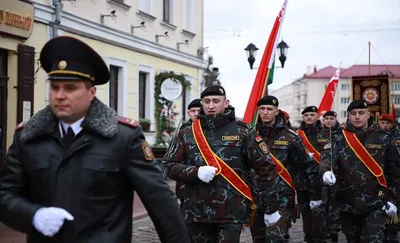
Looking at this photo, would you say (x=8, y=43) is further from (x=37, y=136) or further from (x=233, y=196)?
(x=37, y=136)

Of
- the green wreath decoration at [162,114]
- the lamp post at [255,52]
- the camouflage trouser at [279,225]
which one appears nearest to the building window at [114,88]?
the green wreath decoration at [162,114]

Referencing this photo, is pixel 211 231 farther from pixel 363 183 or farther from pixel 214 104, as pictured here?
pixel 363 183

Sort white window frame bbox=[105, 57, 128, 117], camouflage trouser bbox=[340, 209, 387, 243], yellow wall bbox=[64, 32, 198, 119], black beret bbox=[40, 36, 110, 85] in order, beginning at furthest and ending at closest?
1. white window frame bbox=[105, 57, 128, 117]
2. yellow wall bbox=[64, 32, 198, 119]
3. camouflage trouser bbox=[340, 209, 387, 243]
4. black beret bbox=[40, 36, 110, 85]

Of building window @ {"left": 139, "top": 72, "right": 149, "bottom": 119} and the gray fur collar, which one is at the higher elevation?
building window @ {"left": 139, "top": 72, "right": 149, "bottom": 119}

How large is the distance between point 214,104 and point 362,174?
2.12 m

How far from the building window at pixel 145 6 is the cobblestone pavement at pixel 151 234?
9455 millimetres

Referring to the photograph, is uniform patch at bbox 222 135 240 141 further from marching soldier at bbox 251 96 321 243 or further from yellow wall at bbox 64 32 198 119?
yellow wall at bbox 64 32 198 119

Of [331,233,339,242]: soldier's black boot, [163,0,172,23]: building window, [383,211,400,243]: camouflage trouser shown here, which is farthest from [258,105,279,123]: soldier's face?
[163,0,172,23]: building window

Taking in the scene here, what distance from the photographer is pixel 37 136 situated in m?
3.23

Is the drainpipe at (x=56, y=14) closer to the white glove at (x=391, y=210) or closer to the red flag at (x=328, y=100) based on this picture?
the red flag at (x=328, y=100)

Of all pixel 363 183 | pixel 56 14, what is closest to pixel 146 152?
pixel 363 183

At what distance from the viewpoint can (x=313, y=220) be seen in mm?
9812

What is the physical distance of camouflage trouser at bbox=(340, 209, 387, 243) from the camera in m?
7.37

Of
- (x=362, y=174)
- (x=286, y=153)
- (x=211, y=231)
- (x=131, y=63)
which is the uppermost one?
(x=131, y=63)
